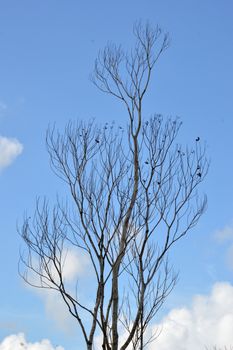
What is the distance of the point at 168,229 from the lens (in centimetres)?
675

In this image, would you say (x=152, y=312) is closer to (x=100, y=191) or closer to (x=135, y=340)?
(x=135, y=340)

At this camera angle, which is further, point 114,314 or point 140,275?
point 140,275

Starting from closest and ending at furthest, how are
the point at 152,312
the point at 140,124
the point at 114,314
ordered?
1. the point at 114,314
2. the point at 152,312
3. the point at 140,124

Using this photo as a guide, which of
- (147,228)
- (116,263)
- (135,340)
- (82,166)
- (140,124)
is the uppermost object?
(140,124)

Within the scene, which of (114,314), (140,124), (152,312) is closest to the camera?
(114,314)

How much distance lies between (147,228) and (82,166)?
1075 millimetres

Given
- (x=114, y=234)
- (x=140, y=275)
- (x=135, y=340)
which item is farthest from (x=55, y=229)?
(x=135, y=340)

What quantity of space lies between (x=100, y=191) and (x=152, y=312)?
1529 mm

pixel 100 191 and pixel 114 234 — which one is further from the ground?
pixel 100 191

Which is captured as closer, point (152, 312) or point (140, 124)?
point (152, 312)

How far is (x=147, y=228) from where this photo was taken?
22.1 feet

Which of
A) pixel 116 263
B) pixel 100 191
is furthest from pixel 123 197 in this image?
pixel 116 263

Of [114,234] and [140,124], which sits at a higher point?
[140,124]

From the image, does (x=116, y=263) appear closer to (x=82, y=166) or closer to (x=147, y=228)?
(x=147, y=228)
